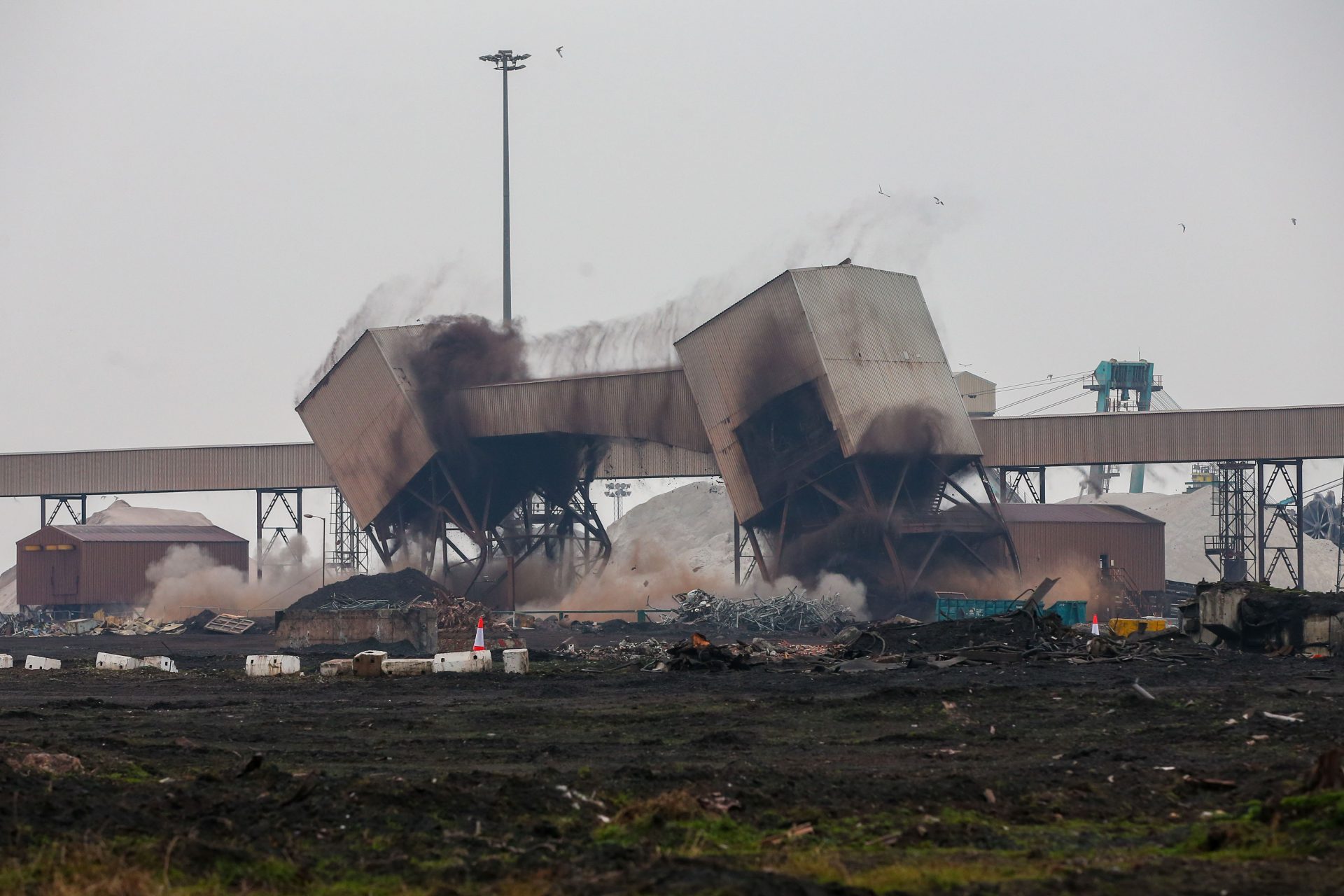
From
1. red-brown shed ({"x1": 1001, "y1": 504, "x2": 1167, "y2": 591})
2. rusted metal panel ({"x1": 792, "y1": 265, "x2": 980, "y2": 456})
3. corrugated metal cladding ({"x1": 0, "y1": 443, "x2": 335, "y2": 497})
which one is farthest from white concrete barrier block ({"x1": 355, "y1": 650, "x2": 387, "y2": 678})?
corrugated metal cladding ({"x1": 0, "y1": 443, "x2": 335, "y2": 497})

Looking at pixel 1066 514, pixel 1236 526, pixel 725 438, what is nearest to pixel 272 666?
pixel 725 438

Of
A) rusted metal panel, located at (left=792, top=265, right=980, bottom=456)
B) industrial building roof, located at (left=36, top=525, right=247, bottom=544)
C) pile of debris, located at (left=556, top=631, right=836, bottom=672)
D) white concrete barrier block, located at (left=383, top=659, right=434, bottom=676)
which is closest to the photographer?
white concrete barrier block, located at (left=383, top=659, right=434, bottom=676)

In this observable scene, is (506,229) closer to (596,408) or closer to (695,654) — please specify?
(596,408)

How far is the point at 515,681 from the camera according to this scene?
3312 cm

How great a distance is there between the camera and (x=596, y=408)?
221 feet

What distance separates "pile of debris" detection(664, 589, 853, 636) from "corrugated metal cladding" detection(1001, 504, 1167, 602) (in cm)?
1010

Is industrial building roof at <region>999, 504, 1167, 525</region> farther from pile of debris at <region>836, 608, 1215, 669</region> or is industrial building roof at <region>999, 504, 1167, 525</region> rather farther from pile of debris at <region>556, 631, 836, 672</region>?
pile of debris at <region>836, 608, 1215, 669</region>

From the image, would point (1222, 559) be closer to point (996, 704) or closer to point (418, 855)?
point (996, 704)

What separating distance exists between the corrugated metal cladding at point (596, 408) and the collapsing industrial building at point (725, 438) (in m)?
0.09

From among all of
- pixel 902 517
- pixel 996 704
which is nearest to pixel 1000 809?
pixel 996 704

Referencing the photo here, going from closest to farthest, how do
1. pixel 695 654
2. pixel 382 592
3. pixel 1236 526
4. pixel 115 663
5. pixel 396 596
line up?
pixel 695 654
pixel 115 663
pixel 396 596
pixel 382 592
pixel 1236 526

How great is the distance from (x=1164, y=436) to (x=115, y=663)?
44.9 m

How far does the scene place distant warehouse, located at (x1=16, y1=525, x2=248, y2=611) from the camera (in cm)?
8150

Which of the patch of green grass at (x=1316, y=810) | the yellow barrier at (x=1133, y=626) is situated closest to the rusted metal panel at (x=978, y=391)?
the yellow barrier at (x=1133, y=626)
